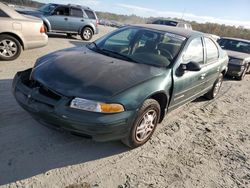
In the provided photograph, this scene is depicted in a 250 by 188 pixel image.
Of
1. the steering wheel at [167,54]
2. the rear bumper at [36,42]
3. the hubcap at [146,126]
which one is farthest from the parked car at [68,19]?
the hubcap at [146,126]

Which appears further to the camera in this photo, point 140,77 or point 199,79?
point 199,79

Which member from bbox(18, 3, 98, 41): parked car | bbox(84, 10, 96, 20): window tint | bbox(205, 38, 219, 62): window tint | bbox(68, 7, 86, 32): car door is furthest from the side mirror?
bbox(84, 10, 96, 20): window tint

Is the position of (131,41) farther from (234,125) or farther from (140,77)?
(234,125)

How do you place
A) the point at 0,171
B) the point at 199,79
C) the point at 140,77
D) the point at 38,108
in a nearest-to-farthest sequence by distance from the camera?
1. the point at 0,171
2. the point at 38,108
3. the point at 140,77
4. the point at 199,79

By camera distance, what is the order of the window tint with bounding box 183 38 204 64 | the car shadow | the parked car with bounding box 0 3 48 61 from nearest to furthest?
the car shadow, the window tint with bounding box 183 38 204 64, the parked car with bounding box 0 3 48 61

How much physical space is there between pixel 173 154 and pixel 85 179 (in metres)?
1.41

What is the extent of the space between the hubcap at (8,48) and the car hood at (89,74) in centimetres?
330

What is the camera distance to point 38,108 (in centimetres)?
314

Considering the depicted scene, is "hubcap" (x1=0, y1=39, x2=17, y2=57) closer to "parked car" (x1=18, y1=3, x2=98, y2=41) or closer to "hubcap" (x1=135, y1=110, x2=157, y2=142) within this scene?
"hubcap" (x1=135, y1=110, x2=157, y2=142)

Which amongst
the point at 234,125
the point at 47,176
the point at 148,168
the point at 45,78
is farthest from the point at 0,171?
the point at 234,125

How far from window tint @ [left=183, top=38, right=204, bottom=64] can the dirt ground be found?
1.22 meters

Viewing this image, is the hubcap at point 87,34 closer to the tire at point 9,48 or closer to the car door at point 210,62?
the tire at point 9,48

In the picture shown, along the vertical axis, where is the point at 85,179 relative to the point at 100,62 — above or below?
below

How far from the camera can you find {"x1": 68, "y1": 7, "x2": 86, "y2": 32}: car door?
13008 mm
